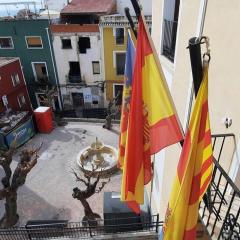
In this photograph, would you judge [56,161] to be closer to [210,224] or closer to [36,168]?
[36,168]

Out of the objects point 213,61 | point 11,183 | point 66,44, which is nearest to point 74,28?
point 66,44

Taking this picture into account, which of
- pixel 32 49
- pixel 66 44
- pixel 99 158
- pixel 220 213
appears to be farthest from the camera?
pixel 32 49

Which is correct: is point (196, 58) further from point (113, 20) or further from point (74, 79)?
point (74, 79)

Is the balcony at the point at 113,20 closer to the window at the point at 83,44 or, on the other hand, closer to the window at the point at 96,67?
the window at the point at 83,44

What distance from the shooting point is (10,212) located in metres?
11.6

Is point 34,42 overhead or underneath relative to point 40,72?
overhead

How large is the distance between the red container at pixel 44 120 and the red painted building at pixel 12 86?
3663 millimetres

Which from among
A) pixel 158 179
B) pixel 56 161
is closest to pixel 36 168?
pixel 56 161

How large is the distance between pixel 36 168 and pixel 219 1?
1378 centimetres

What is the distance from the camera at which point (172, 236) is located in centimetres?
439

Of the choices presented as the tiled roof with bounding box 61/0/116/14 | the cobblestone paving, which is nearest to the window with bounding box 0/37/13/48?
the tiled roof with bounding box 61/0/116/14

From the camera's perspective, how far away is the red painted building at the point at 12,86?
68.1 feet

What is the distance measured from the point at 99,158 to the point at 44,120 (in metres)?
5.82

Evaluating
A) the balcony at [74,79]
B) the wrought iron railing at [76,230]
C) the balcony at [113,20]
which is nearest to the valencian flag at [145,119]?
the wrought iron railing at [76,230]
